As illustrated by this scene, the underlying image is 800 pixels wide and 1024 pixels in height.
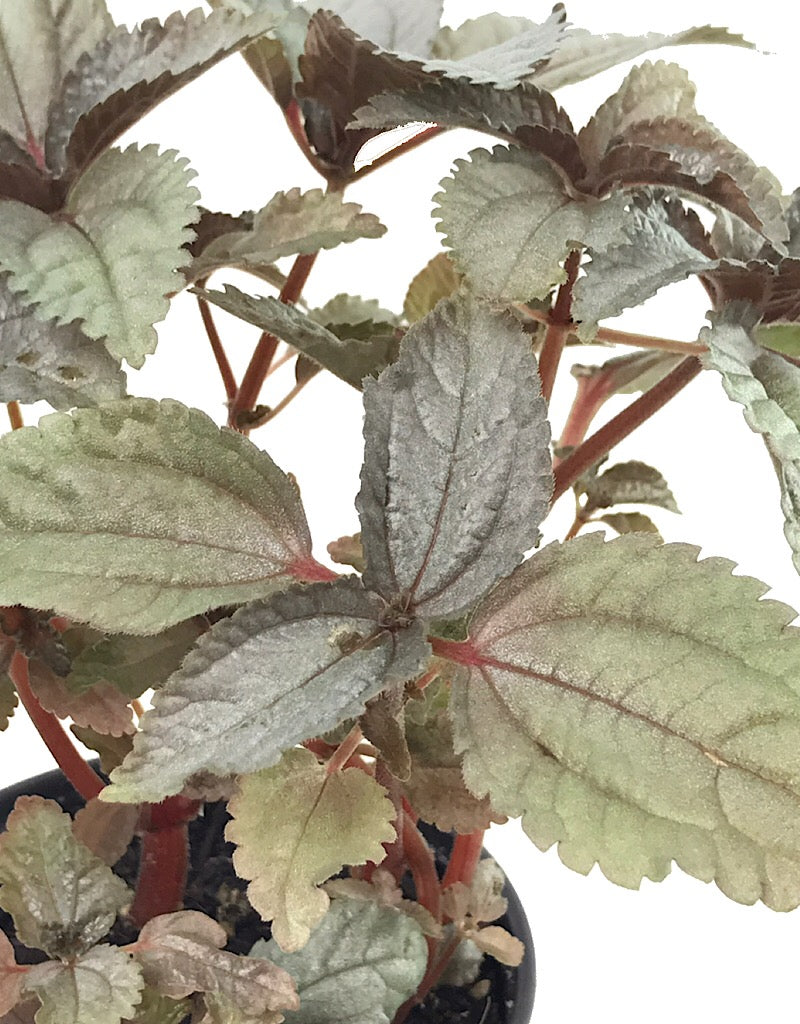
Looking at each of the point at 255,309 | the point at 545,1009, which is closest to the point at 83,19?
the point at 255,309

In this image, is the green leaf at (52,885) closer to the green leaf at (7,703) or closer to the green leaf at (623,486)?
the green leaf at (7,703)

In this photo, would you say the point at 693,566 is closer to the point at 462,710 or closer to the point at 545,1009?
the point at 462,710

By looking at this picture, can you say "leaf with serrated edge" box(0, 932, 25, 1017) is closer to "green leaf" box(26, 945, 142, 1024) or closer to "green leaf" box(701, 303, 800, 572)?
"green leaf" box(26, 945, 142, 1024)

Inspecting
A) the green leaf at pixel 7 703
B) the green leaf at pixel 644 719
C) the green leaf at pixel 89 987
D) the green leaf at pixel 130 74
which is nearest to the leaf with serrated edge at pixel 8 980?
the green leaf at pixel 89 987

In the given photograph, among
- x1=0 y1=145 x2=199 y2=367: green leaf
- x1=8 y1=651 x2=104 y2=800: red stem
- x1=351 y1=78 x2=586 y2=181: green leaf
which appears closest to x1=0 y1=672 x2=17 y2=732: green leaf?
x1=8 y1=651 x2=104 y2=800: red stem

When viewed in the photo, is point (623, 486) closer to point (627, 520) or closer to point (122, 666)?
point (627, 520)
